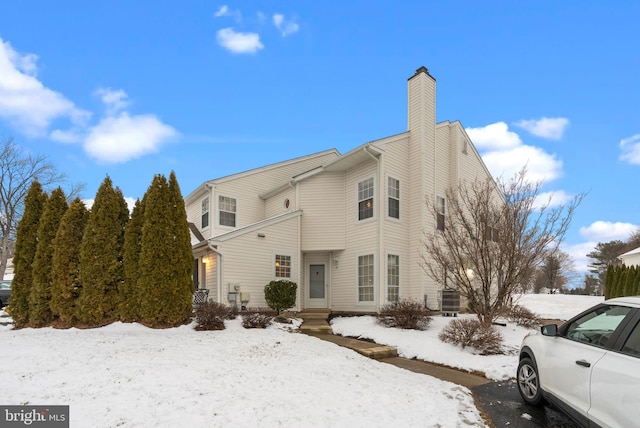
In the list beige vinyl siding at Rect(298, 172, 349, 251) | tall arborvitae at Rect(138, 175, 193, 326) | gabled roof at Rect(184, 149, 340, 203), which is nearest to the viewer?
tall arborvitae at Rect(138, 175, 193, 326)

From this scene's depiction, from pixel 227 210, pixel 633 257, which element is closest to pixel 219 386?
pixel 227 210

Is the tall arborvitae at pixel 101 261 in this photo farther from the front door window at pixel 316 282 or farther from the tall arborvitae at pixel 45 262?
the front door window at pixel 316 282

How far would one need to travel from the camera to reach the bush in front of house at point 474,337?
24.4 feet

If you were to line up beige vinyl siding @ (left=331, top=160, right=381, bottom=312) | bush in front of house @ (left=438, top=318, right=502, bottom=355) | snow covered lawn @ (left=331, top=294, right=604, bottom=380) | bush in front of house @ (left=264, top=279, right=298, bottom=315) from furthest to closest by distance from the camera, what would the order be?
1. beige vinyl siding @ (left=331, top=160, right=381, bottom=312)
2. bush in front of house @ (left=264, top=279, right=298, bottom=315)
3. bush in front of house @ (left=438, top=318, right=502, bottom=355)
4. snow covered lawn @ (left=331, top=294, right=604, bottom=380)

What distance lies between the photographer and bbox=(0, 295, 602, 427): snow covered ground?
3719mm

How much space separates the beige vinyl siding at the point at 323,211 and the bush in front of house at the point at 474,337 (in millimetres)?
6664

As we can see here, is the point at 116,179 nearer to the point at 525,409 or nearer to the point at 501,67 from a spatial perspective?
the point at 525,409

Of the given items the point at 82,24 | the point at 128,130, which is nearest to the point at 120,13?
the point at 82,24

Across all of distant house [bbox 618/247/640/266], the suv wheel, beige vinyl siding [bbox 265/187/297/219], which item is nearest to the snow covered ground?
the suv wheel

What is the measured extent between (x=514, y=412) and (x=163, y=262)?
25.3ft

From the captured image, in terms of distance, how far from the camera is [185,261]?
9.14 meters

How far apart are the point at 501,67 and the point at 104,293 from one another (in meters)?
15.0

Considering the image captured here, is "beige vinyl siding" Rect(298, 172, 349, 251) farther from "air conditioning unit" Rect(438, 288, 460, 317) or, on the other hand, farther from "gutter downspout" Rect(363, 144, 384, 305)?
"air conditioning unit" Rect(438, 288, 460, 317)

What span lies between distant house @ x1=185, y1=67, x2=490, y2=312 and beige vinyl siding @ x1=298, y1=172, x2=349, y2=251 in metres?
0.04
